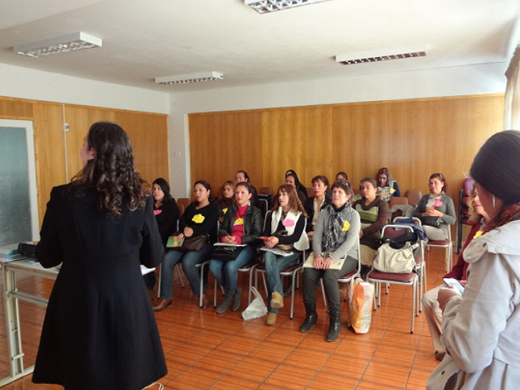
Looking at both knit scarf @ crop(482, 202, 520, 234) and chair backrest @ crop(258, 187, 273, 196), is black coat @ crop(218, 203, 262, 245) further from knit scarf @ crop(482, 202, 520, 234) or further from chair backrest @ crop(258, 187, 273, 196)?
chair backrest @ crop(258, 187, 273, 196)

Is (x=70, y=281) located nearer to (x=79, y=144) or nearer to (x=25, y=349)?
(x=25, y=349)

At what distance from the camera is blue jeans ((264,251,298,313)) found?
3.87 meters

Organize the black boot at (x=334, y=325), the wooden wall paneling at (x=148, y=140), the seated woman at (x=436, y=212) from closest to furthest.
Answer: the black boot at (x=334, y=325), the seated woman at (x=436, y=212), the wooden wall paneling at (x=148, y=140)

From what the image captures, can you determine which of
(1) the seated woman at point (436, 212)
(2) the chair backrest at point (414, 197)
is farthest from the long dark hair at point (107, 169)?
(2) the chair backrest at point (414, 197)

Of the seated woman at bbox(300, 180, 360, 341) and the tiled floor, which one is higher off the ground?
the seated woman at bbox(300, 180, 360, 341)

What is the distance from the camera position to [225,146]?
8.88 m

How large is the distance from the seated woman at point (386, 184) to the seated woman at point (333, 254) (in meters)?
3.07

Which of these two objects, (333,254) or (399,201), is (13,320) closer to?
(333,254)

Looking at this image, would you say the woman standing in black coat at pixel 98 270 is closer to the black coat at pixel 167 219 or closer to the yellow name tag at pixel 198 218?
the yellow name tag at pixel 198 218

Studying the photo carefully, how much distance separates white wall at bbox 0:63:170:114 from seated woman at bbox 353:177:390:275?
5336 millimetres

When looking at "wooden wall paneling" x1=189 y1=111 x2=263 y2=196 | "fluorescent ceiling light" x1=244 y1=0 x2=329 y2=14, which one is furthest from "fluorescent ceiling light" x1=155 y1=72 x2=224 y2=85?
"fluorescent ceiling light" x1=244 y1=0 x2=329 y2=14

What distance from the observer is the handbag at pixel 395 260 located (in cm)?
351

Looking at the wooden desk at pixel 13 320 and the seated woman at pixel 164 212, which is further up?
the seated woman at pixel 164 212

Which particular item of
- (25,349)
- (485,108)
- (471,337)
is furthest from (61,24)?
(485,108)
